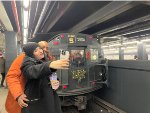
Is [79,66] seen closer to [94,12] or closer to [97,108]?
[97,108]

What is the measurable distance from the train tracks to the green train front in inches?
22.0

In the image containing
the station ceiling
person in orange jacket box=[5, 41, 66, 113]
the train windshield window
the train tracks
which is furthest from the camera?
the train windshield window

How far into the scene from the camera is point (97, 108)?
5.14 m

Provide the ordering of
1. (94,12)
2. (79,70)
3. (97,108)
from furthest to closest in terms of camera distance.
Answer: (94,12) < (97,108) < (79,70)

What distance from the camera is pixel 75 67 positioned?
15.8 feet

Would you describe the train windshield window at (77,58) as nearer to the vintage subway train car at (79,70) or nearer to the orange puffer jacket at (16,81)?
the vintage subway train car at (79,70)

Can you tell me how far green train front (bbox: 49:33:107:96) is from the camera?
4.65 m

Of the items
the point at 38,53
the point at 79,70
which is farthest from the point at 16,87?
the point at 79,70

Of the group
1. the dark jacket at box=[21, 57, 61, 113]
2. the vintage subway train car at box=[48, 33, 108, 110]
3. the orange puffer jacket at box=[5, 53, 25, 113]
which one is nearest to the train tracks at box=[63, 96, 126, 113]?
the vintage subway train car at box=[48, 33, 108, 110]

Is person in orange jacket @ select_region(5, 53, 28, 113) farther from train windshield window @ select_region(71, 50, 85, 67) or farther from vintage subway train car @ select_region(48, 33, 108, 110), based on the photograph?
train windshield window @ select_region(71, 50, 85, 67)

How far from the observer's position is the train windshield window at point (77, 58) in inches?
189

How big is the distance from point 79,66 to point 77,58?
231 mm

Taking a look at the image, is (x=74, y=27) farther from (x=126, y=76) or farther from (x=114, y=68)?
(x=126, y=76)

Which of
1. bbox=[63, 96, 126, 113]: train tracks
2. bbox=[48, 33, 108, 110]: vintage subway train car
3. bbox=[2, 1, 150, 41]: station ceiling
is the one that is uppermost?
bbox=[2, 1, 150, 41]: station ceiling
